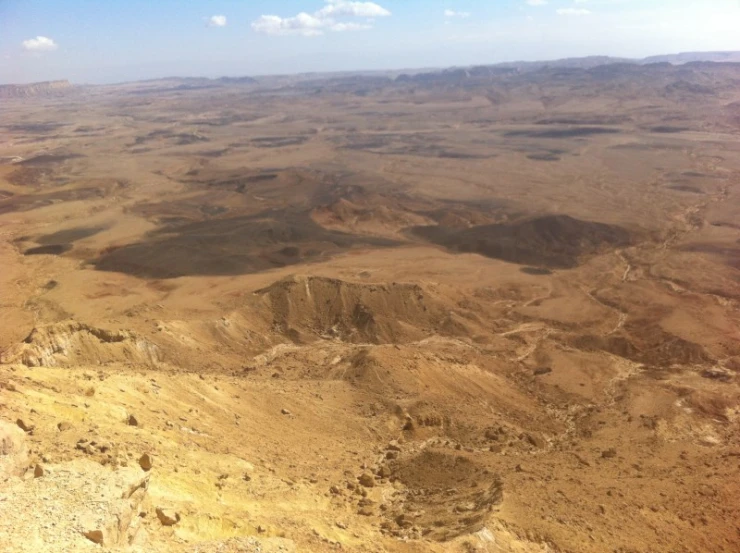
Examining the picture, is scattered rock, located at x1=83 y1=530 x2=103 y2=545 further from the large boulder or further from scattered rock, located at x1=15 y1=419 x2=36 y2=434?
scattered rock, located at x1=15 y1=419 x2=36 y2=434

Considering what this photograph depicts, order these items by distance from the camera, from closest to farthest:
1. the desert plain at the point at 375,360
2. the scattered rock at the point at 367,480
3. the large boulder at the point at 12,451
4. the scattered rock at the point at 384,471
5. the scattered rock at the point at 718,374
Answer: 1. the large boulder at the point at 12,451
2. the desert plain at the point at 375,360
3. the scattered rock at the point at 367,480
4. the scattered rock at the point at 384,471
5. the scattered rock at the point at 718,374

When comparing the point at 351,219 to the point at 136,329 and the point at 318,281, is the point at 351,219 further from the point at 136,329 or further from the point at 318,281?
the point at 136,329

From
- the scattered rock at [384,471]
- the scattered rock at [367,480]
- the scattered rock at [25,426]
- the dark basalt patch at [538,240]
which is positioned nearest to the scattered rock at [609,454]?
the scattered rock at [384,471]

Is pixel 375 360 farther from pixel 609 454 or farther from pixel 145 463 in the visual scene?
pixel 145 463

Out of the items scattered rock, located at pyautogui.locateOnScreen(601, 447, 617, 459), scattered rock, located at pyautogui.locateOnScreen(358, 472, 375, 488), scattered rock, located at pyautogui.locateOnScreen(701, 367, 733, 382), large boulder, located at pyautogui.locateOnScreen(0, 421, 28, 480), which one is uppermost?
large boulder, located at pyautogui.locateOnScreen(0, 421, 28, 480)

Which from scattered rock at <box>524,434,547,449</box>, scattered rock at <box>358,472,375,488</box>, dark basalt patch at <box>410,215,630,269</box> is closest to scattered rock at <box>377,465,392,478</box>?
scattered rock at <box>358,472,375,488</box>

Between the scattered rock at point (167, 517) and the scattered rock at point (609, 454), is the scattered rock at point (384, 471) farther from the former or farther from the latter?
the scattered rock at point (609, 454)

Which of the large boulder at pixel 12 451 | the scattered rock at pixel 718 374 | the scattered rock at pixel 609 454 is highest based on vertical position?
the large boulder at pixel 12 451

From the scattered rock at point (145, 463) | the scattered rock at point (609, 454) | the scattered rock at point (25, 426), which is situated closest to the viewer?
the scattered rock at point (145, 463)

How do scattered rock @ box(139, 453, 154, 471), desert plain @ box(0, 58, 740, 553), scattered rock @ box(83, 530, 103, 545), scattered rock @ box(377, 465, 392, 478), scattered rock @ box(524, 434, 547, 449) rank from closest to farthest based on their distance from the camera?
scattered rock @ box(83, 530, 103, 545)
scattered rock @ box(139, 453, 154, 471)
desert plain @ box(0, 58, 740, 553)
scattered rock @ box(377, 465, 392, 478)
scattered rock @ box(524, 434, 547, 449)

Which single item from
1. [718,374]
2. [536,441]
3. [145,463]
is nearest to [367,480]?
[145,463]
